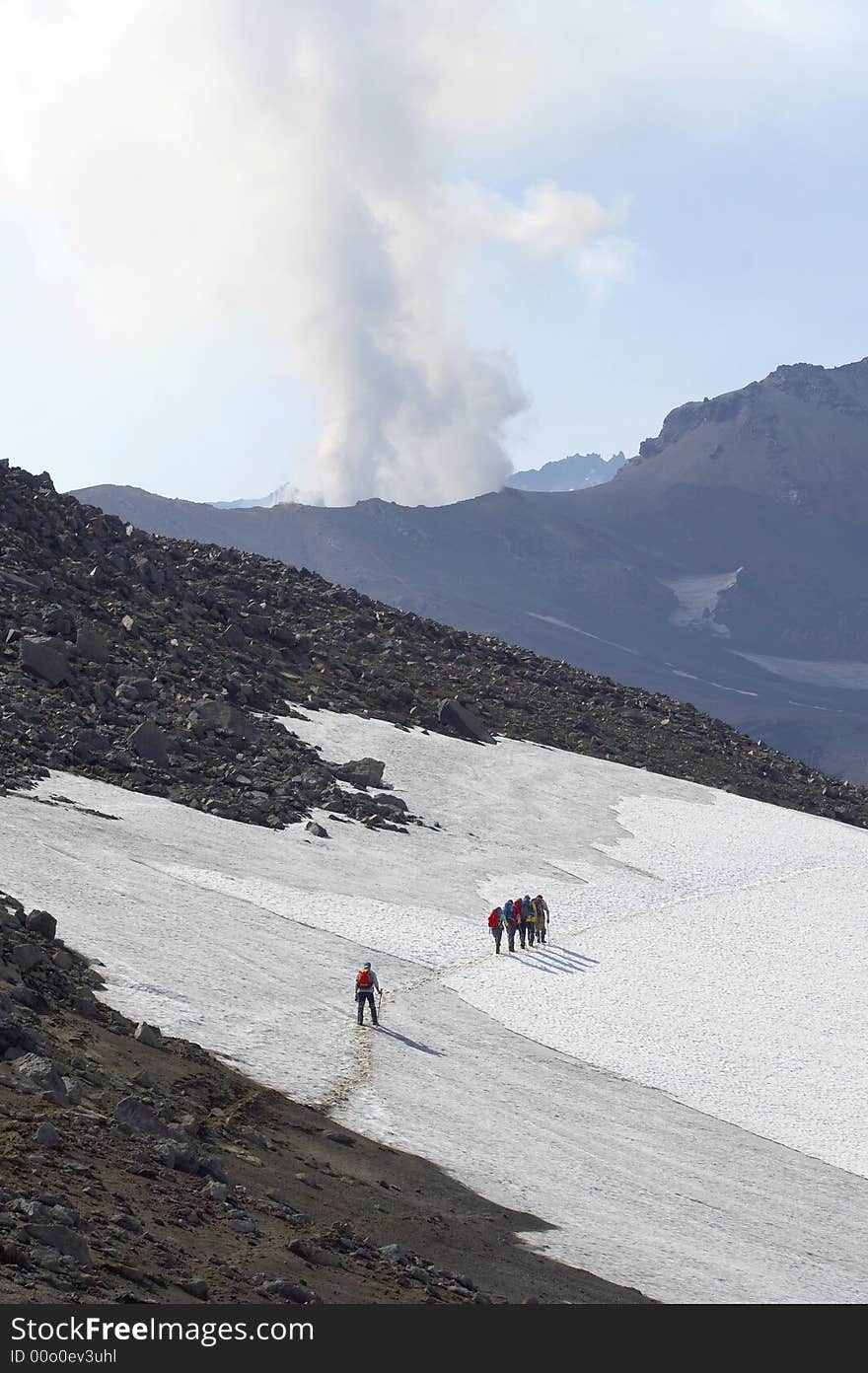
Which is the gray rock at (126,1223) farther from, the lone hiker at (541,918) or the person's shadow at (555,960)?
the lone hiker at (541,918)

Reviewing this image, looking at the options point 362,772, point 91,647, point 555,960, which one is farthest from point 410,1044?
point 91,647

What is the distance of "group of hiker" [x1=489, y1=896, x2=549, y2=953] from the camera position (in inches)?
1815

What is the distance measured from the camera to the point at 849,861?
2844 inches

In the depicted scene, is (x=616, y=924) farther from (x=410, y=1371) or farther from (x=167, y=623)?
(x=410, y=1371)

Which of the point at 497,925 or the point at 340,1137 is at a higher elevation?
the point at 497,925

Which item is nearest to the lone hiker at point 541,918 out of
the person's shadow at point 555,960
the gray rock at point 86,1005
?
the person's shadow at point 555,960

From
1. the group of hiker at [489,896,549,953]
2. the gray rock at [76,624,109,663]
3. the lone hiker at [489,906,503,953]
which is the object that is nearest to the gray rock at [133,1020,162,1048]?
the lone hiker at [489,906,503,953]

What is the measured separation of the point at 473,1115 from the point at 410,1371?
53.2 ft

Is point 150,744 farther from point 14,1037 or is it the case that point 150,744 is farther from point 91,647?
point 14,1037

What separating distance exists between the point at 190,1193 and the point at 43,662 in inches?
1652

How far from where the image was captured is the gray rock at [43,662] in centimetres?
5953

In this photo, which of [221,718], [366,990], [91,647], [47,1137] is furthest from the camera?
[91,647]

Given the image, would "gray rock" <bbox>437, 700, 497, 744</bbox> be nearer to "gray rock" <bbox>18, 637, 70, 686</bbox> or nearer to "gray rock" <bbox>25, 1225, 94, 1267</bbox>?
"gray rock" <bbox>18, 637, 70, 686</bbox>

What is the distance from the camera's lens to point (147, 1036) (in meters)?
28.1
